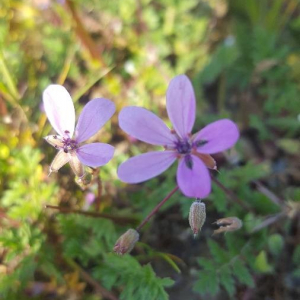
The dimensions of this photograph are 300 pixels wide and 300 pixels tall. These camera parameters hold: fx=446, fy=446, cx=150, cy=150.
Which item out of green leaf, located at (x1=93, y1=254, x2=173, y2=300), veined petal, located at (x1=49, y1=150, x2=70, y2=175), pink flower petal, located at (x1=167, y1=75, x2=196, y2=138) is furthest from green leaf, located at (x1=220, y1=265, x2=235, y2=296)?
veined petal, located at (x1=49, y1=150, x2=70, y2=175)

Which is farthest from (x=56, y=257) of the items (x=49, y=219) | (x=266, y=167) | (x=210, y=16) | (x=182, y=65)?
(x=210, y=16)

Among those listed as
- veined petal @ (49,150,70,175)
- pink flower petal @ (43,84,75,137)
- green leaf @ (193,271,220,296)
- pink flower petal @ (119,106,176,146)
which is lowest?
green leaf @ (193,271,220,296)

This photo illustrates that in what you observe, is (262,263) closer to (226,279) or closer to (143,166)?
(226,279)

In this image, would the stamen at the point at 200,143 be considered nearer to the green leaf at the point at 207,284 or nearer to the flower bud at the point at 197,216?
the flower bud at the point at 197,216

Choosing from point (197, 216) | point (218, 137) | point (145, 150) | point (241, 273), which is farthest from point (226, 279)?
point (145, 150)

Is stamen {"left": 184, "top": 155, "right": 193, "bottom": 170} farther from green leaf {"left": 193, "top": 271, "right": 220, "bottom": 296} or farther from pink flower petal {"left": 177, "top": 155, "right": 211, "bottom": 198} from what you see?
green leaf {"left": 193, "top": 271, "right": 220, "bottom": 296}
